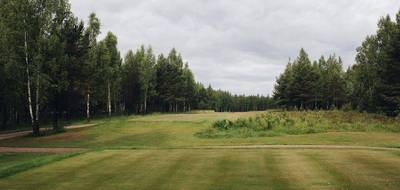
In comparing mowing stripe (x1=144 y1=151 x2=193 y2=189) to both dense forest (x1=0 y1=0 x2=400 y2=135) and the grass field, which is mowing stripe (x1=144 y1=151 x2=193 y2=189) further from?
dense forest (x1=0 y1=0 x2=400 y2=135)

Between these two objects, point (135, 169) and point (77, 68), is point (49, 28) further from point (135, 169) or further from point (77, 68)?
point (135, 169)

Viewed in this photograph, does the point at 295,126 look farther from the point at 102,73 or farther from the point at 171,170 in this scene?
the point at 102,73

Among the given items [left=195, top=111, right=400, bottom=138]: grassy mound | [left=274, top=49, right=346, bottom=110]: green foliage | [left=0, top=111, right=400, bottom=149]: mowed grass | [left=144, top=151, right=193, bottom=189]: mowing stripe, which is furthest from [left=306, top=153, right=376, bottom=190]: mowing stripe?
[left=274, top=49, right=346, bottom=110]: green foliage

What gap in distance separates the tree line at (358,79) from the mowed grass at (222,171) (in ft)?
128

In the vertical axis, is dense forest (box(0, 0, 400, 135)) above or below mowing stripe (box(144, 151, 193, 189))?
above

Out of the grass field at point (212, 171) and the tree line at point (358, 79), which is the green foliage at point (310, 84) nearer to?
the tree line at point (358, 79)

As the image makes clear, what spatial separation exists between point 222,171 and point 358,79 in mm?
67254

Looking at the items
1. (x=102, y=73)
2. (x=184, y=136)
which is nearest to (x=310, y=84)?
(x=102, y=73)

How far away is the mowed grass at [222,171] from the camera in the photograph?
14.5 meters

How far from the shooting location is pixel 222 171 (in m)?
16.9

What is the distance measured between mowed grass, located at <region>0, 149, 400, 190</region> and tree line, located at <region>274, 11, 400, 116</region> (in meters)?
38.9

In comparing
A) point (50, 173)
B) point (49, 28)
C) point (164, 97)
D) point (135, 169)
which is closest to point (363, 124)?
point (135, 169)

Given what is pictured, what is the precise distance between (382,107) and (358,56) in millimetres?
19924

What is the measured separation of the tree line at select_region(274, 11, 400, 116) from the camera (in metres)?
59.2
